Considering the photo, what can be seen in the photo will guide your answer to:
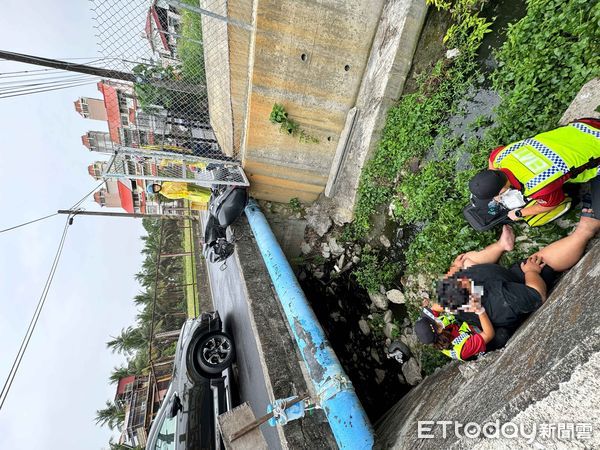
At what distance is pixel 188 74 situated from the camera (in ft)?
23.2

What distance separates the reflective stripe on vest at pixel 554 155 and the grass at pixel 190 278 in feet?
44.2

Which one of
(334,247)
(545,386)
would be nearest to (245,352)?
(334,247)

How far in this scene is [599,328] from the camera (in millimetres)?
1232

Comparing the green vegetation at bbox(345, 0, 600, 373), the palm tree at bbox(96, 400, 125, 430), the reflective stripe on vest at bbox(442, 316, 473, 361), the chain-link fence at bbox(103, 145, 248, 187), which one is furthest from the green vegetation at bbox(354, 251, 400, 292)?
the palm tree at bbox(96, 400, 125, 430)

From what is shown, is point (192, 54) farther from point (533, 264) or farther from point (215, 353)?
point (533, 264)

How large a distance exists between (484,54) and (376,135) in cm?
183

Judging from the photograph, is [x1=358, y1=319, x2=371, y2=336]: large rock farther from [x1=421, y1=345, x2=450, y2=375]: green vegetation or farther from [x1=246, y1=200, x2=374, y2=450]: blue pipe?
[x1=246, y1=200, x2=374, y2=450]: blue pipe

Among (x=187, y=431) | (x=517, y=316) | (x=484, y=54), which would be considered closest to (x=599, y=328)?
(x=517, y=316)

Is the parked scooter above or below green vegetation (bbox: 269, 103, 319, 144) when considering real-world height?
below

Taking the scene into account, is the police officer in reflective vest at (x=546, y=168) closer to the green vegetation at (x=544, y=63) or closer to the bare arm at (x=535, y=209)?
the bare arm at (x=535, y=209)

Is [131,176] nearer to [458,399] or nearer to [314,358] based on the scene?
[314,358]

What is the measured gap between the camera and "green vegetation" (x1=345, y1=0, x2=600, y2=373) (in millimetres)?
2770

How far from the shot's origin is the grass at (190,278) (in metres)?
13.7

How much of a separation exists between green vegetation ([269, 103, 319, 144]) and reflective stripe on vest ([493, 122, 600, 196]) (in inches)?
144
